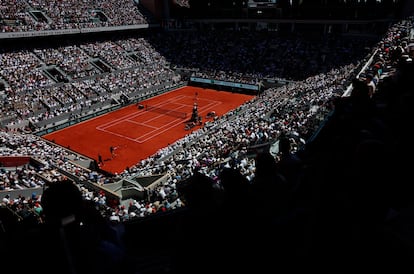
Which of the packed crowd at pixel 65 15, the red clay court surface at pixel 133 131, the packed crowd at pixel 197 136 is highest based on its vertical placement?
the packed crowd at pixel 65 15

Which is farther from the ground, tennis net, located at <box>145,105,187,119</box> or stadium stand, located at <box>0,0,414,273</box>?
stadium stand, located at <box>0,0,414,273</box>

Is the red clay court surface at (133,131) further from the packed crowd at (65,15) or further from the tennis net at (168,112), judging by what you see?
the packed crowd at (65,15)

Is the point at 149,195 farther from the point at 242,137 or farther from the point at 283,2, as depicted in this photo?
the point at 283,2

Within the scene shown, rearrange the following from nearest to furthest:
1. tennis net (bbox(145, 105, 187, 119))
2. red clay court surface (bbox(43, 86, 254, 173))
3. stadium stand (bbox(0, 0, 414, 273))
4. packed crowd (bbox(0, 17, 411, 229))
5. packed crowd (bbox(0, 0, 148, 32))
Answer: stadium stand (bbox(0, 0, 414, 273)) < packed crowd (bbox(0, 17, 411, 229)) < red clay court surface (bbox(43, 86, 254, 173)) < tennis net (bbox(145, 105, 187, 119)) < packed crowd (bbox(0, 0, 148, 32))

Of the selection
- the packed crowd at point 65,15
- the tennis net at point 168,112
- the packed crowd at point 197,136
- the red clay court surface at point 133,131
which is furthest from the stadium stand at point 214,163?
the tennis net at point 168,112

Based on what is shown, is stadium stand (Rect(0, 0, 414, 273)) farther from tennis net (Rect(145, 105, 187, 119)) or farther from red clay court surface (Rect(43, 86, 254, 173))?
tennis net (Rect(145, 105, 187, 119))

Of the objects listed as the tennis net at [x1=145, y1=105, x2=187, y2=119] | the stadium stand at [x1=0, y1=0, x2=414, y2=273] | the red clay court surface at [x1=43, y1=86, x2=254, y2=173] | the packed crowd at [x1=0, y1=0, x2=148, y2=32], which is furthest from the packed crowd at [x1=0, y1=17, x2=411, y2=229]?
the tennis net at [x1=145, y1=105, x2=187, y2=119]

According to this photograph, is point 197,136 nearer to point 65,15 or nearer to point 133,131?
point 133,131

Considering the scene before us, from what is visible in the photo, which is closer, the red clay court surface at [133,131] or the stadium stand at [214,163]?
the stadium stand at [214,163]

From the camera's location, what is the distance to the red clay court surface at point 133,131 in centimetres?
2826

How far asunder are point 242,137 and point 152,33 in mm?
46830

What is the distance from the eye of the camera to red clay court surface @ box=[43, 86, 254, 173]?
28263 mm

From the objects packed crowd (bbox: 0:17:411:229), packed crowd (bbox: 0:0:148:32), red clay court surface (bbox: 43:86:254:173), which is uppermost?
packed crowd (bbox: 0:0:148:32)

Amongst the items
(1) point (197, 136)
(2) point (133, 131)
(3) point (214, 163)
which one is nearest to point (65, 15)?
(2) point (133, 131)
